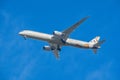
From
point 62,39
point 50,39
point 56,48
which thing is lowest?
point 50,39

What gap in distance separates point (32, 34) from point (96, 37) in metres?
23.1

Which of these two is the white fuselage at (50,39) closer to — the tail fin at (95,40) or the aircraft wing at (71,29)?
the aircraft wing at (71,29)

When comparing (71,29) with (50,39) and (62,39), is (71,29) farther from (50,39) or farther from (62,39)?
(50,39)

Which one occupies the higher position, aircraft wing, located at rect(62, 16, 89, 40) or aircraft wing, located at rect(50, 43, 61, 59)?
aircraft wing, located at rect(50, 43, 61, 59)

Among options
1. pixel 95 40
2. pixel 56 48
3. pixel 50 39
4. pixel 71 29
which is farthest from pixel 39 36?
pixel 95 40

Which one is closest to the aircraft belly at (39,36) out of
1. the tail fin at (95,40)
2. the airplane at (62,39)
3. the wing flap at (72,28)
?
the airplane at (62,39)

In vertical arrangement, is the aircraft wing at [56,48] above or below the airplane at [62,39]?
above

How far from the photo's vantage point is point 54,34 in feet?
392

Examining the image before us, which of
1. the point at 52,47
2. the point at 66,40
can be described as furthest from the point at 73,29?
the point at 52,47

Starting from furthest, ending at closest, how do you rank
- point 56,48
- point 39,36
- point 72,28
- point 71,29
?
point 56,48 → point 71,29 → point 39,36 → point 72,28

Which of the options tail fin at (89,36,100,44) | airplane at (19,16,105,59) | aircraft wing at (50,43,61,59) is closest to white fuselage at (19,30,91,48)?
airplane at (19,16,105,59)

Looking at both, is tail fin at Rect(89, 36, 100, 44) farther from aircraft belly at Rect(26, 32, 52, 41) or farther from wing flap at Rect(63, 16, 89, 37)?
aircraft belly at Rect(26, 32, 52, 41)

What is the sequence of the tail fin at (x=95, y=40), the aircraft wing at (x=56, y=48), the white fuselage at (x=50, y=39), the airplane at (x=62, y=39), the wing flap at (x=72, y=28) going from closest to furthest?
1. the wing flap at (x=72, y=28)
2. the airplane at (x=62, y=39)
3. the white fuselage at (x=50, y=39)
4. the aircraft wing at (x=56, y=48)
5. the tail fin at (x=95, y=40)

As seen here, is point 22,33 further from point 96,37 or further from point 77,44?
point 96,37
